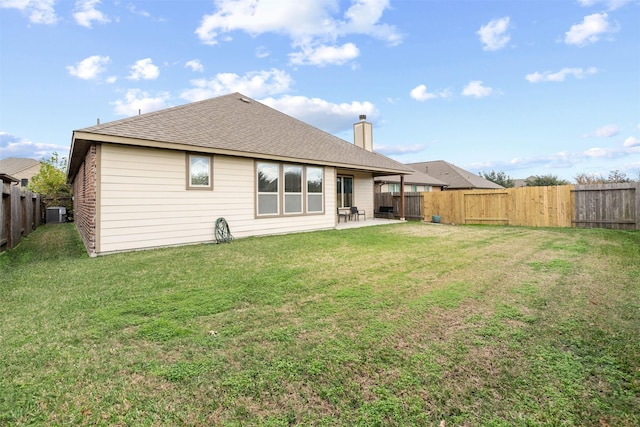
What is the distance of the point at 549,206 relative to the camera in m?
12.3

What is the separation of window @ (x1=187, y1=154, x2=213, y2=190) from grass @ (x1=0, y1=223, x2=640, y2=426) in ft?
11.5

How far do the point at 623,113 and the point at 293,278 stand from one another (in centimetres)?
1719

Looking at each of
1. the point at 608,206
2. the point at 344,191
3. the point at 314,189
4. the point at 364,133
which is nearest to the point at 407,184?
the point at 364,133

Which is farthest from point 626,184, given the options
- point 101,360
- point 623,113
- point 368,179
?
point 101,360

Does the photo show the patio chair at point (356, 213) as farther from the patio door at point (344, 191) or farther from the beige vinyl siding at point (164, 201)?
the beige vinyl siding at point (164, 201)

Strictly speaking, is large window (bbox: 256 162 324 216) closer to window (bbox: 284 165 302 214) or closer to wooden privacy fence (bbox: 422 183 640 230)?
window (bbox: 284 165 302 214)

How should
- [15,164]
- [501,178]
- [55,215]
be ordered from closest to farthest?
[55,215] → [15,164] → [501,178]

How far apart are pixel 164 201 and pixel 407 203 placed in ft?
43.8

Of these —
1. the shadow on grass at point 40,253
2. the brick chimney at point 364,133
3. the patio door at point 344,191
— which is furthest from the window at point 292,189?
the brick chimney at point 364,133

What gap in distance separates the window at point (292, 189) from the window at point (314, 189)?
42cm

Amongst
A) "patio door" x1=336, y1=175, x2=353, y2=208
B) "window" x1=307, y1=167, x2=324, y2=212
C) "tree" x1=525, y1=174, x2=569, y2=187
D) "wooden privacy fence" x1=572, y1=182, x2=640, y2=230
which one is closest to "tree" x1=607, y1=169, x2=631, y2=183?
"wooden privacy fence" x1=572, y1=182, x2=640, y2=230

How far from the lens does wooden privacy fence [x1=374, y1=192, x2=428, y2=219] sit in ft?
55.4

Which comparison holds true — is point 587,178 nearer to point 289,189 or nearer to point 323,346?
point 289,189

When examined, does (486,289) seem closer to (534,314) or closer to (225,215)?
(534,314)
